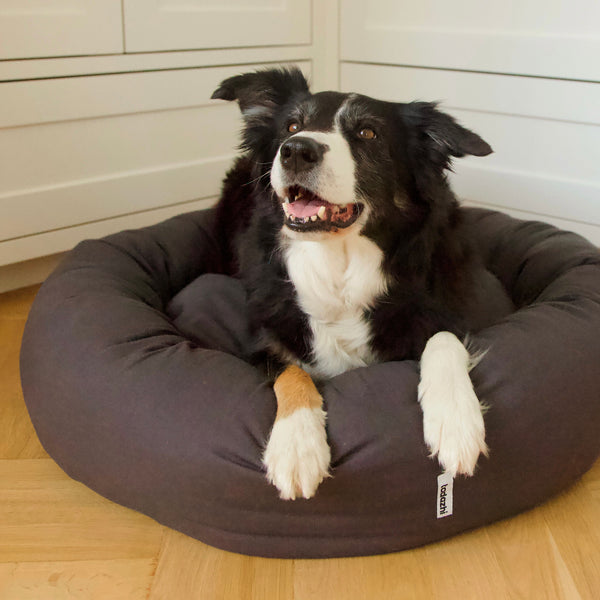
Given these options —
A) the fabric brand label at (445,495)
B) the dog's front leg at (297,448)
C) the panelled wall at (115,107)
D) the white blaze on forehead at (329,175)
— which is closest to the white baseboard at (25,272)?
the panelled wall at (115,107)

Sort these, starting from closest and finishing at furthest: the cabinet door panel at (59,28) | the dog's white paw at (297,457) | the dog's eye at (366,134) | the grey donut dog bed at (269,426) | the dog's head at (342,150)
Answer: the dog's white paw at (297,457)
the grey donut dog bed at (269,426)
the dog's head at (342,150)
the dog's eye at (366,134)
the cabinet door panel at (59,28)

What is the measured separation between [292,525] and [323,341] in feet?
1.85

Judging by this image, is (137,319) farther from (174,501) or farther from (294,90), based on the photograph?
(294,90)

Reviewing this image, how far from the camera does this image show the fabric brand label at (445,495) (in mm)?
1680

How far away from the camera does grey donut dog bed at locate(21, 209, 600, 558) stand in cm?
166

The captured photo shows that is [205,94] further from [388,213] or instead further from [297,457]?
[297,457]

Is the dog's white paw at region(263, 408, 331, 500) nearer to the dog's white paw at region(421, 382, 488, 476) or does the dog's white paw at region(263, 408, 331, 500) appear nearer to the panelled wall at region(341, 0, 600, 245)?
the dog's white paw at region(421, 382, 488, 476)

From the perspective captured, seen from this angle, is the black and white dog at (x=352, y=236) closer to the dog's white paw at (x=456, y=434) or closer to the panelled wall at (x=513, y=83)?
the dog's white paw at (x=456, y=434)

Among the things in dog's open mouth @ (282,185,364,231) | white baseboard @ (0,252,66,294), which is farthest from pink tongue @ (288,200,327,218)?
white baseboard @ (0,252,66,294)

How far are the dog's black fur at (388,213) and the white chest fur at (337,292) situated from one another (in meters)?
0.03

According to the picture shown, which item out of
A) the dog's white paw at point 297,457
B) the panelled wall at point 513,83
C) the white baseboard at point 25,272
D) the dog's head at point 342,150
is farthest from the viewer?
the white baseboard at point 25,272

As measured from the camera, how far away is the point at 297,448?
158 cm

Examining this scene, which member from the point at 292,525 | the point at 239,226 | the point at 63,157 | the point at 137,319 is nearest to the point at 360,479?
the point at 292,525

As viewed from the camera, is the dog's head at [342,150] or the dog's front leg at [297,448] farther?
the dog's head at [342,150]
